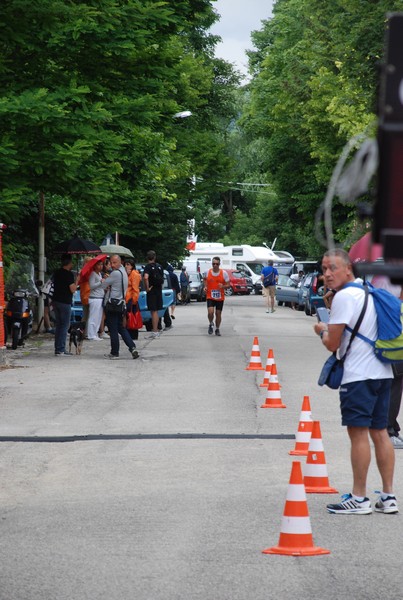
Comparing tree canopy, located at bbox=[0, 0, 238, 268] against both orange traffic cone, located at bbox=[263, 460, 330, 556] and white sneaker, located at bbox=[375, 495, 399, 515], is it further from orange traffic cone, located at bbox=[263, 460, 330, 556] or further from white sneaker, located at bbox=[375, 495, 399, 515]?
orange traffic cone, located at bbox=[263, 460, 330, 556]

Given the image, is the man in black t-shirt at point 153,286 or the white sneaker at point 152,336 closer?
the white sneaker at point 152,336

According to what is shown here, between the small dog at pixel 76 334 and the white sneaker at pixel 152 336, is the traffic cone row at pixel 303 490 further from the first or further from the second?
the white sneaker at pixel 152 336

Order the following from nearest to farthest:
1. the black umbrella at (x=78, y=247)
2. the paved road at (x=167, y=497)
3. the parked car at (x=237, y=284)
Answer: the paved road at (x=167, y=497)
the black umbrella at (x=78, y=247)
the parked car at (x=237, y=284)

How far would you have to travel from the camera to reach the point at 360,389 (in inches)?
339

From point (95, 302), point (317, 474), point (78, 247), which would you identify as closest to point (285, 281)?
point (78, 247)

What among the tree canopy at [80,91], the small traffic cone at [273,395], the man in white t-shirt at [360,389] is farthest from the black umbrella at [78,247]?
the man in white t-shirt at [360,389]

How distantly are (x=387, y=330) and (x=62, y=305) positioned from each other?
16.3m

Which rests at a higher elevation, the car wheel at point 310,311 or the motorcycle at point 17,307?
the motorcycle at point 17,307

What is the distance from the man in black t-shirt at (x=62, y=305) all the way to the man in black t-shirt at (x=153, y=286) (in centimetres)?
650

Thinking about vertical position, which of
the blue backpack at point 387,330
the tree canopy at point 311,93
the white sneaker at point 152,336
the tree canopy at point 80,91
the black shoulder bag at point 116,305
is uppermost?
the tree canopy at point 311,93

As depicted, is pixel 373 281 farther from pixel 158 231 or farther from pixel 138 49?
pixel 158 231

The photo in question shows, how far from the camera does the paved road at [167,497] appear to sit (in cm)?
673

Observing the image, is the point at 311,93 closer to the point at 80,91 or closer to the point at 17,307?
the point at 17,307

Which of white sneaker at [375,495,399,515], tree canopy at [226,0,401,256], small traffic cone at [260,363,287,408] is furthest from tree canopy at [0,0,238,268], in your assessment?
white sneaker at [375,495,399,515]
